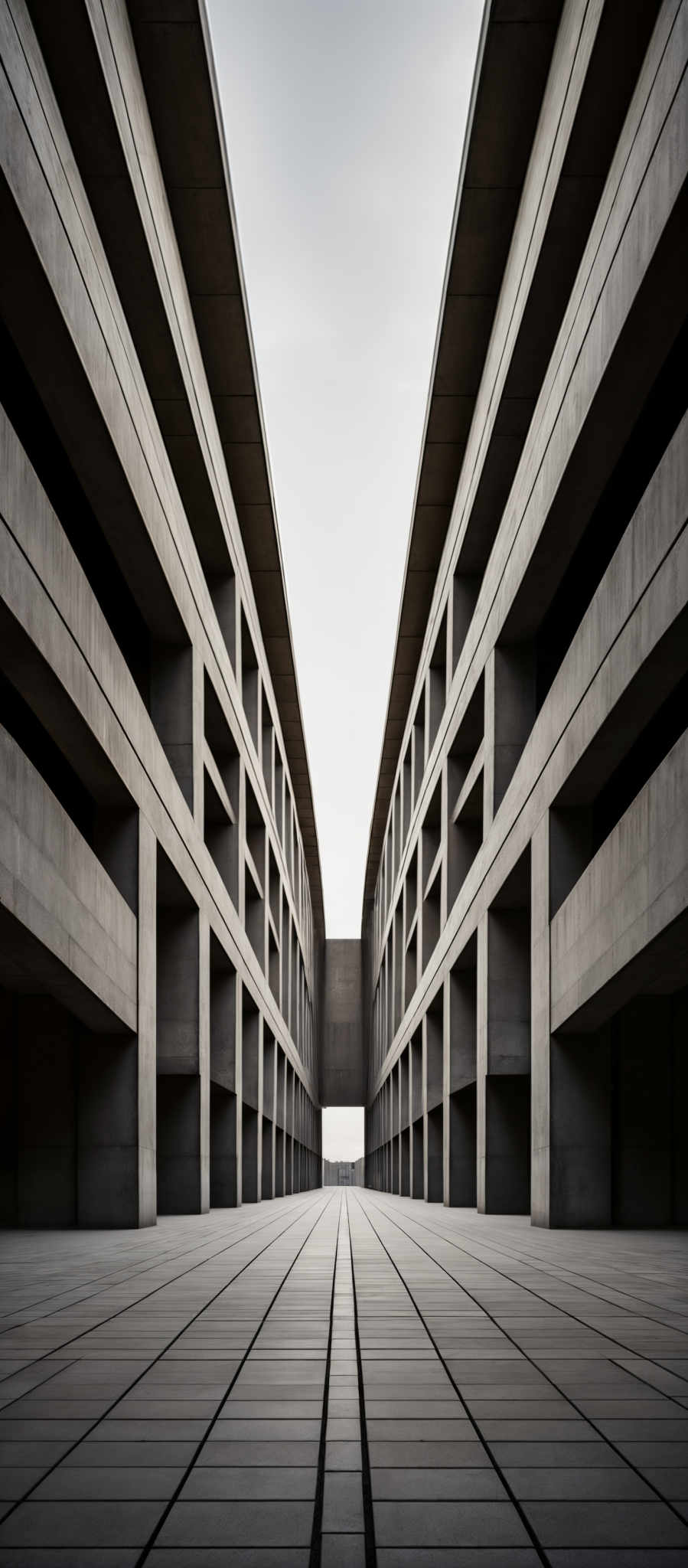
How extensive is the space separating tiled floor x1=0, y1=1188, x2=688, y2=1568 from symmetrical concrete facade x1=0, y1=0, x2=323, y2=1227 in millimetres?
4916

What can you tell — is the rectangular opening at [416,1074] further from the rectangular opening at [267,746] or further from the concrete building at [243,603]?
the concrete building at [243,603]

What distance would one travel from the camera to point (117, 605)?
64.1 ft

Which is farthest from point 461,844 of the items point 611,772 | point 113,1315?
point 113,1315

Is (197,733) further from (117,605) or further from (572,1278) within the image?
(572,1278)

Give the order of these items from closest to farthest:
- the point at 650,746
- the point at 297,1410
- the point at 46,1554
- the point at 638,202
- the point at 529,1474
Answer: the point at 46,1554, the point at 529,1474, the point at 297,1410, the point at 638,202, the point at 650,746

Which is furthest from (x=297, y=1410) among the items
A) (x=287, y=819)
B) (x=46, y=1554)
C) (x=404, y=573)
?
(x=287, y=819)

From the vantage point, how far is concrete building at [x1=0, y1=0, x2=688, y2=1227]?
11938 millimetres

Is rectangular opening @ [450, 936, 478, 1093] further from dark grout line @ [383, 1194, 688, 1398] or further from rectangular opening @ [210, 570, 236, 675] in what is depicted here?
dark grout line @ [383, 1194, 688, 1398]

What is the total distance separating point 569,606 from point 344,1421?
1635 centimetres

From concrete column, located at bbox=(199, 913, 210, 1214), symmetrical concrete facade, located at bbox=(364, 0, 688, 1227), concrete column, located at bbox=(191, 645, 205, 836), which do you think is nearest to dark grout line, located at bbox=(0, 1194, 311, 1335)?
symmetrical concrete facade, located at bbox=(364, 0, 688, 1227)

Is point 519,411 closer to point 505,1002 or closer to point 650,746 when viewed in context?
point 650,746

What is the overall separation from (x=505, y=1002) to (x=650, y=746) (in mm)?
5442

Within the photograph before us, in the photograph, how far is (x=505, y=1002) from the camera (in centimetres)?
2069

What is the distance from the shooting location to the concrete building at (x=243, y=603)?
1194 cm
